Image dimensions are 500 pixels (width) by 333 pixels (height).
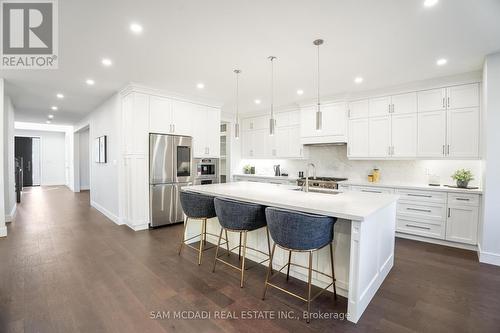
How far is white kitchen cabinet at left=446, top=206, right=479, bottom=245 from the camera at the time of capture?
3.37 metres

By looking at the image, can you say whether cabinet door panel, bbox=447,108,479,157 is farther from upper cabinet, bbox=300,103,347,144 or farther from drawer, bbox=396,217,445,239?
upper cabinet, bbox=300,103,347,144

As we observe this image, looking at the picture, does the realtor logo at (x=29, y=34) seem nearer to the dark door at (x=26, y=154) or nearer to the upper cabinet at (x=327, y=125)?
the upper cabinet at (x=327, y=125)

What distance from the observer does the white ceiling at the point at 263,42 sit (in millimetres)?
2096

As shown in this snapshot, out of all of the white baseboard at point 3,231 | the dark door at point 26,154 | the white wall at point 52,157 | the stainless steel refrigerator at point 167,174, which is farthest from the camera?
the white wall at point 52,157

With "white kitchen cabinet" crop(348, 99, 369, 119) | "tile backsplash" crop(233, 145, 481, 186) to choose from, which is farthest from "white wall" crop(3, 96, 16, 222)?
"white kitchen cabinet" crop(348, 99, 369, 119)

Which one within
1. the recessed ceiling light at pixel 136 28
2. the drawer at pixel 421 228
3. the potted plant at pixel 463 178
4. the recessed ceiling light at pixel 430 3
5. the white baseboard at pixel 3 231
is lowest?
the white baseboard at pixel 3 231

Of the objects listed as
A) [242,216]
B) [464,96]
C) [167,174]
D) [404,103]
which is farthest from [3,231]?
[464,96]

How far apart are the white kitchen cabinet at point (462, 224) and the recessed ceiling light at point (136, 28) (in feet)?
15.9

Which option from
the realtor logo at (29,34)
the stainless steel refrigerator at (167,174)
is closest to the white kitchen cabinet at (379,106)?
the stainless steel refrigerator at (167,174)

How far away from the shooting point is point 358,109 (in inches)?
181

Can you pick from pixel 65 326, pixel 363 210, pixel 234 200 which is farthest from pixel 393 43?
pixel 65 326

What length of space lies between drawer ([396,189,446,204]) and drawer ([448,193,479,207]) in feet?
0.27

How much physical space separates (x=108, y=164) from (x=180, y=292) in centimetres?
401

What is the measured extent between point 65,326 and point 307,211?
7.11 feet
